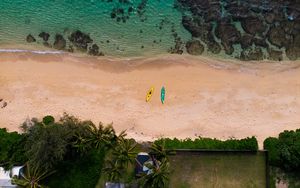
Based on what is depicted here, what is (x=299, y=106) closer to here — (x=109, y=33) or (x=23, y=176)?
(x=109, y=33)

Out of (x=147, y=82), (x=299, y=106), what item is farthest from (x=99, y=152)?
(x=299, y=106)

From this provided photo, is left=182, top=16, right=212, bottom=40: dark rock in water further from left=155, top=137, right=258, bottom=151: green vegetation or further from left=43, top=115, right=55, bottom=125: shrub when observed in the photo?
left=43, top=115, right=55, bottom=125: shrub

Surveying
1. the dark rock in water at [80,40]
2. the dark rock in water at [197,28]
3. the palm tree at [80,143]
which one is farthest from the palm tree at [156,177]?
the dark rock in water at [197,28]

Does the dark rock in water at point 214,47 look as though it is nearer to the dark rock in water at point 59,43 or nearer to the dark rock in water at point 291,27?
the dark rock in water at point 291,27

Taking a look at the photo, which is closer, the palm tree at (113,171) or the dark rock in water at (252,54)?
the palm tree at (113,171)

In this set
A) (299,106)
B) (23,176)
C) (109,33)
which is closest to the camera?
(23,176)

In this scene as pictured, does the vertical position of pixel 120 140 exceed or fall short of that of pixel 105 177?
it exceeds it
